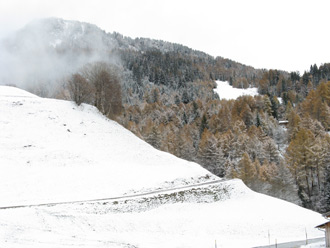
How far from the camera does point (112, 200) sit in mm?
28781

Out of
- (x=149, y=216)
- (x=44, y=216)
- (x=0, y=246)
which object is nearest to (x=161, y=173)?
(x=149, y=216)

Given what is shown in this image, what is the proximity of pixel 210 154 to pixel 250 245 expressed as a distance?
4203 cm

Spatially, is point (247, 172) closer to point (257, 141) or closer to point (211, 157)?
point (211, 157)

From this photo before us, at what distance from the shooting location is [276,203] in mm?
36156

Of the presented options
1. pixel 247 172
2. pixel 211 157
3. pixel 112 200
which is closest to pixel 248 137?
pixel 211 157

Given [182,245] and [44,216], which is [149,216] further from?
[44,216]

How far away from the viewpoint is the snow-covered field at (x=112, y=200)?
2322 cm

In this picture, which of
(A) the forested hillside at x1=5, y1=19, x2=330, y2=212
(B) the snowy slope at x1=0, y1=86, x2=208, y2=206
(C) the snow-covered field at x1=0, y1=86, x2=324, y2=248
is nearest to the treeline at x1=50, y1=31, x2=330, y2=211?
(A) the forested hillside at x1=5, y1=19, x2=330, y2=212

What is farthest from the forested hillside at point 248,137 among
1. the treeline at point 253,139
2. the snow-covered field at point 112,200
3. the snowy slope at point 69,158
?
the snow-covered field at point 112,200

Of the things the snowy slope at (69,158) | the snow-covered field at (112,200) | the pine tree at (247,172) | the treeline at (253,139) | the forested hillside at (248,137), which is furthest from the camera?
the pine tree at (247,172)

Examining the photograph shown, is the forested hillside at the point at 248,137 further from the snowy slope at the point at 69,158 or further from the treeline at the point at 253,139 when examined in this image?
the snowy slope at the point at 69,158

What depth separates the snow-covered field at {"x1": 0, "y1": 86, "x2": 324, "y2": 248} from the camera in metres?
23.2

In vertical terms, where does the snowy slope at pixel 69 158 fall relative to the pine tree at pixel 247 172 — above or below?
above

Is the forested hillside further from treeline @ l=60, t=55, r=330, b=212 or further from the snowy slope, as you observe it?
the snowy slope
